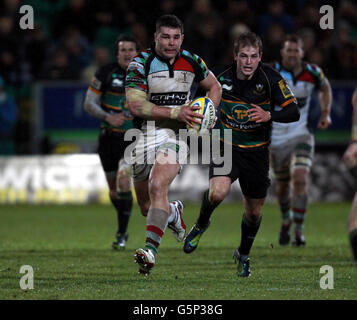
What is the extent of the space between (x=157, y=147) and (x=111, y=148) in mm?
2863

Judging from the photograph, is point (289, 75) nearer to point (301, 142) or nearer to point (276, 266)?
point (301, 142)

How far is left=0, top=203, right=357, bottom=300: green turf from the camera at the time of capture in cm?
643

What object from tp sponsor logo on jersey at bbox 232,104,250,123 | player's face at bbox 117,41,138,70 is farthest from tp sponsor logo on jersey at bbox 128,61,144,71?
player's face at bbox 117,41,138,70

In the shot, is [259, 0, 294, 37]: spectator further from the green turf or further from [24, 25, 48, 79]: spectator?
the green turf

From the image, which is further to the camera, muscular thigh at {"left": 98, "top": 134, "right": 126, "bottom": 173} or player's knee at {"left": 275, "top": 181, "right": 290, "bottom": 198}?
player's knee at {"left": 275, "top": 181, "right": 290, "bottom": 198}

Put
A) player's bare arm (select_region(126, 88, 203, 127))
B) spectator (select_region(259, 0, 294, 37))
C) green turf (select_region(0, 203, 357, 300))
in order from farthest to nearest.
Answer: spectator (select_region(259, 0, 294, 37))
player's bare arm (select_region(126, 88, 203, 127))
green turf (select_region(0, 203, 357, 300))

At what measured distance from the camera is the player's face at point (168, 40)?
7.37 metres

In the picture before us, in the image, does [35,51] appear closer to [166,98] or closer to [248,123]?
[166,98]

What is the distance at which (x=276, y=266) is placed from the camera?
8266 mm

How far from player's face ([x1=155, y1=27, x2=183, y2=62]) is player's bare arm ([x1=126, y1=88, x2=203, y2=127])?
44 cm

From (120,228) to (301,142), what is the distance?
260cm
